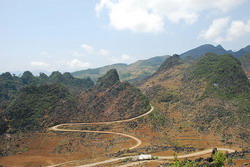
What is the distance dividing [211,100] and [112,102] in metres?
63.8

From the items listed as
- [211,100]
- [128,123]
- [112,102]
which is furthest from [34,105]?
[211,100]

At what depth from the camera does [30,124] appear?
420ft

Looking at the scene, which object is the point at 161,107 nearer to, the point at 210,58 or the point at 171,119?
the point at 171,119

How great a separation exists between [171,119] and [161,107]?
72.1 ft

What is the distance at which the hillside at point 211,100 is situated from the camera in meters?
121

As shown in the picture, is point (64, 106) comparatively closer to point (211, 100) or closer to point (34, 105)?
point (34, 105)

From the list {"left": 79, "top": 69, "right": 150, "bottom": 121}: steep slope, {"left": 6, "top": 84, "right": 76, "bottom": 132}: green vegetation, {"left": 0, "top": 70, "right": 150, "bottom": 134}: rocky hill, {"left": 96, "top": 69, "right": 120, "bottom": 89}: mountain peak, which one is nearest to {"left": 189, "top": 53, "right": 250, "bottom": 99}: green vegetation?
{"left": 79, "top": 69, "right": 150, "bottom": 121}: steep slope

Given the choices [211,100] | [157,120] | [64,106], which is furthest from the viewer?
[64,106]

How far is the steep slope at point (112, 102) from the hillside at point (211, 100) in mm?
18035

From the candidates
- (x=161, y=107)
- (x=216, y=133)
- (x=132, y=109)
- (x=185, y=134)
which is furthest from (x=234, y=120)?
(x=132, y=109)

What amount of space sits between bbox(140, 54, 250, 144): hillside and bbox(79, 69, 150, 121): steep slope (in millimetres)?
18035

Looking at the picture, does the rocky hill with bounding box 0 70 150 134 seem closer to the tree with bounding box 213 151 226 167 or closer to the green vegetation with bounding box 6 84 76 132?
the green vegetation with bounding box 6 84 76 132

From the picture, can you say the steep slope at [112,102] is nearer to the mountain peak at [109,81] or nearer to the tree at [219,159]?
the mountain peak at [109,81]

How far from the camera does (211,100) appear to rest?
144m
